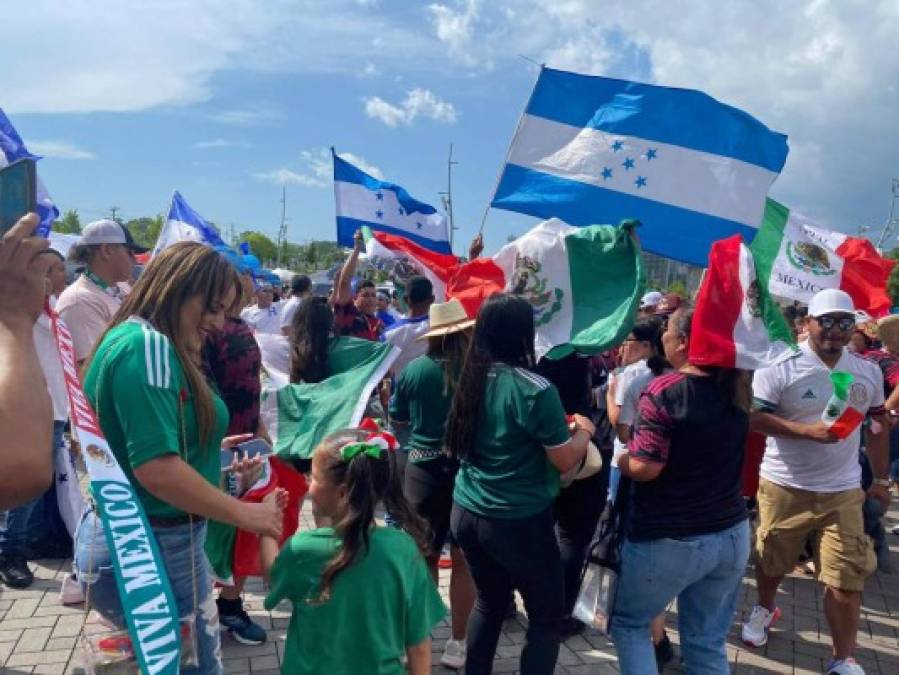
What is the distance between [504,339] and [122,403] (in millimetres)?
1480

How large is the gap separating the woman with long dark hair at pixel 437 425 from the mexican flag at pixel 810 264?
394 cm

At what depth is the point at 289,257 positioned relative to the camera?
3250 inches

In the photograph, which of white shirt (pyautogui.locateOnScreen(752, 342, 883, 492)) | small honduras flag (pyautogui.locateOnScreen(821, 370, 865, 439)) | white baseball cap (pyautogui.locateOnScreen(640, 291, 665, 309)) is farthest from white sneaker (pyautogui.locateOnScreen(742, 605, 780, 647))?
white baseball cap (pyautogui.locateOnScreen(640, 291, 665, 309))

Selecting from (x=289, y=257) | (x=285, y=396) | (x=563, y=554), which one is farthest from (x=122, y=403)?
(x=289, y=257)

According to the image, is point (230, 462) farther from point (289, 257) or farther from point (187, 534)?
point (289, 257)

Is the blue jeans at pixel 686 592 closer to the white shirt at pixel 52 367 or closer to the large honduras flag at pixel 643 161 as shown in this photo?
the large honduras flag at pixel 643 161

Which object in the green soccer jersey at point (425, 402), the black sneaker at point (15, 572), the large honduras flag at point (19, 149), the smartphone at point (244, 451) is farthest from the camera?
the large honduras flag at point (19, 149)

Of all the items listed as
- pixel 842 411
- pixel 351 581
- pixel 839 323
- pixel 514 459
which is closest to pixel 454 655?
pixel 514 459

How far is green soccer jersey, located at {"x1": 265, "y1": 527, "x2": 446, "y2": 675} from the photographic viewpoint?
2125 millimetres

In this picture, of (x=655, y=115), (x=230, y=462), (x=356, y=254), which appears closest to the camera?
(x=230, y=462)

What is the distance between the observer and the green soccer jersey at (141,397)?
1850mm

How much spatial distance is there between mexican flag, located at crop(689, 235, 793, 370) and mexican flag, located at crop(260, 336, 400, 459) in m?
1.87

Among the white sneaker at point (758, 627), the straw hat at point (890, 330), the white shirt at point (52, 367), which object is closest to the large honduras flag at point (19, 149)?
the white shirt at point (52, 367)

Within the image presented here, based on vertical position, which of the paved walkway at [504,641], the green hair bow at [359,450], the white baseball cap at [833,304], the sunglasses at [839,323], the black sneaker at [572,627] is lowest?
the paved walkway at [504,641]
